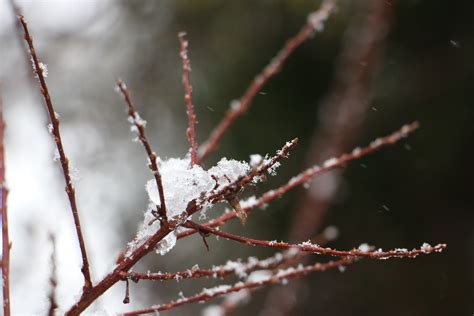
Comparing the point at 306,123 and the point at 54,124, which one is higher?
the point at 306,123

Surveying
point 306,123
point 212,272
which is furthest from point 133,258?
point 306,123

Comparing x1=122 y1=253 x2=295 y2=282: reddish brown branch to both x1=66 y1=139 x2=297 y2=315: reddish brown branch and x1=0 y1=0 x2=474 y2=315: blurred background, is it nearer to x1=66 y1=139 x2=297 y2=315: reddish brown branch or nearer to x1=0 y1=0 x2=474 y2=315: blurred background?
x1=66 y1=139 x2=297 y2=315: reddish brown branch

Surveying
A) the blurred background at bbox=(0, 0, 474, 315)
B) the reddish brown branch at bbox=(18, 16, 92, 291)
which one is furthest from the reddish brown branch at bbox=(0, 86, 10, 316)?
the blurred background at bbox=(0, 0, 474, 315)

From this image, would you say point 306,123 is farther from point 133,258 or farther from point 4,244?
point 4,244

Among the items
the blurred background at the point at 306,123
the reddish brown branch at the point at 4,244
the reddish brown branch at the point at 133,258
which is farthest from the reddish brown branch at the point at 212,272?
the blurred background at the point at 306,123

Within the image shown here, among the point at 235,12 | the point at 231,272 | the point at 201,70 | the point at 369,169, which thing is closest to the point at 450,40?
the point at 369,169

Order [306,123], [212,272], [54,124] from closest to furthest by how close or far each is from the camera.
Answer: [54,124] → [212,272] → [306,123]

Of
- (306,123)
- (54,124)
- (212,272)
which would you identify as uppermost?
(306,123)

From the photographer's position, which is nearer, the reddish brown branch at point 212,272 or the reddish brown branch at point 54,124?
the reddish brown branch at point 54,124

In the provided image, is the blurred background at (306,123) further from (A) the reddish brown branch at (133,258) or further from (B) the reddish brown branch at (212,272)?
(A) the reddish brown branch at (133,258)

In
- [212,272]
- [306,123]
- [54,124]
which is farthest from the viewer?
[306,123]

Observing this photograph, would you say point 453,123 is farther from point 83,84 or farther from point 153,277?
point 153,277
